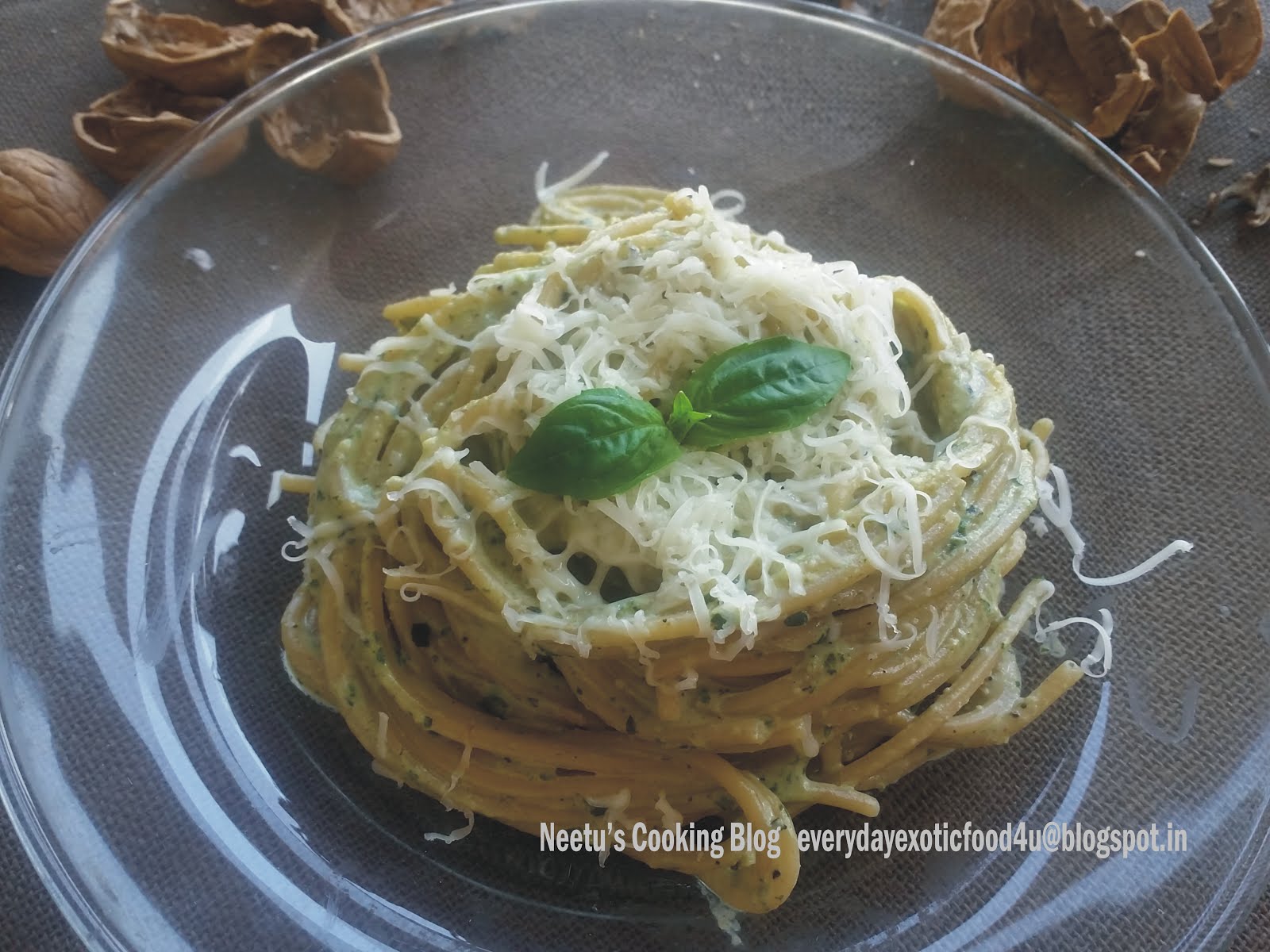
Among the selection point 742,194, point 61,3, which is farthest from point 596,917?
point 61,3

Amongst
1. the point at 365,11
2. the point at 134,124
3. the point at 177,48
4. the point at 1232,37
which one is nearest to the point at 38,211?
the point at 134,124

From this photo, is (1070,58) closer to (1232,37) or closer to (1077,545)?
(1232,37)

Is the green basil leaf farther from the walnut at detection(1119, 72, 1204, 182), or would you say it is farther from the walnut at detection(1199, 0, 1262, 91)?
the walnut at detection(1199, 0, 1262, 91)

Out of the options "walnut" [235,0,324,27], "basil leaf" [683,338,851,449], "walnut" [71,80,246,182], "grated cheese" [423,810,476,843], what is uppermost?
"basil leaf" [683,338,851,449]

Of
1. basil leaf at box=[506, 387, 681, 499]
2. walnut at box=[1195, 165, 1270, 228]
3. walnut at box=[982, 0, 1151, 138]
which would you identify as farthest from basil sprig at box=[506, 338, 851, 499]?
walnut at box=[1195, 165, 1270, 228]

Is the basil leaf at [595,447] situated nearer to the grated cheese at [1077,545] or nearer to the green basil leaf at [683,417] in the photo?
the green basil leaf at [683,417]

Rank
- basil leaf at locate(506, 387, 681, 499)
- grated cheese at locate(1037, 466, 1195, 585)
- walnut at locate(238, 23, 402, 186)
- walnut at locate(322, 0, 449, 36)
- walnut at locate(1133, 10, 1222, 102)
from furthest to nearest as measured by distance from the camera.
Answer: walnut at locate(322, 0, 449, 36)
walnut at locate(1133, 10, 1222, 102)
walnut at locate(238, 23, 402, 186)
grated cheese at locate(1037, 466, 1195, 585)
basil leaf at locate(506, 387, 681, 499)

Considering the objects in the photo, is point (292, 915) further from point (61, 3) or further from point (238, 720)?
point (61, 3)
